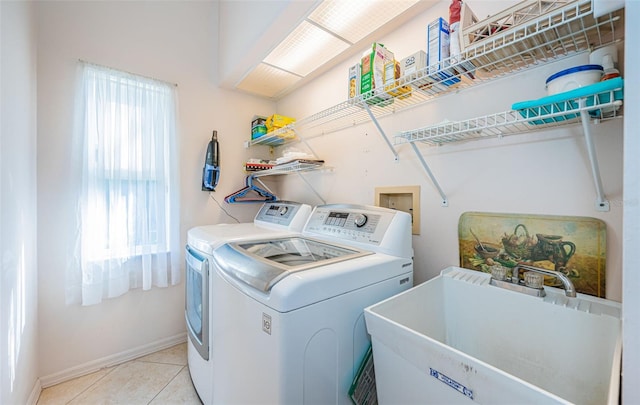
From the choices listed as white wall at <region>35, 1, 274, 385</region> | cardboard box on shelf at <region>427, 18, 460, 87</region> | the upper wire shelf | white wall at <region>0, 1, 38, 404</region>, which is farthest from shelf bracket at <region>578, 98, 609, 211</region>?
white wall at <region>35, 1, 274, 385</region>

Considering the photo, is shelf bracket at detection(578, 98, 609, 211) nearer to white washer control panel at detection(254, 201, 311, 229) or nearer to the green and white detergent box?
the green and white detergent box

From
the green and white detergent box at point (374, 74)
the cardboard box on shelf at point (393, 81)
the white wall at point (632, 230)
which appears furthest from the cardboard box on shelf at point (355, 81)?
the white wall at point (632, 230)

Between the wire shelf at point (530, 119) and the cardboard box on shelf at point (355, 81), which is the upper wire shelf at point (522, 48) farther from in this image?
the wire shelf at point (530, 119)

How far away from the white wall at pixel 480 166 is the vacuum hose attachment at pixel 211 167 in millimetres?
1101

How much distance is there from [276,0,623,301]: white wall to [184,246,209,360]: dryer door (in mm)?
1101

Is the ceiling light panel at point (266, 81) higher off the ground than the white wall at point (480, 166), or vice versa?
the ceiling light panel at point (266, 81)

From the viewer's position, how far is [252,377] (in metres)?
0.98

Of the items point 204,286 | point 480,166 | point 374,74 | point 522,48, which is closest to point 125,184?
point 204,286

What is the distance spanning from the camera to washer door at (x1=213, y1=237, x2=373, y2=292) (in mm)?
959

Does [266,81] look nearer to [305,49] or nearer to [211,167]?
[305,49]

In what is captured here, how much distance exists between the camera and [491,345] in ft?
3.54

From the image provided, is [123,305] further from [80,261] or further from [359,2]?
[359,2]

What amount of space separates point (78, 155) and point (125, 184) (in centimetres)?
32

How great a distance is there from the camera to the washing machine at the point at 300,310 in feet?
2.83
